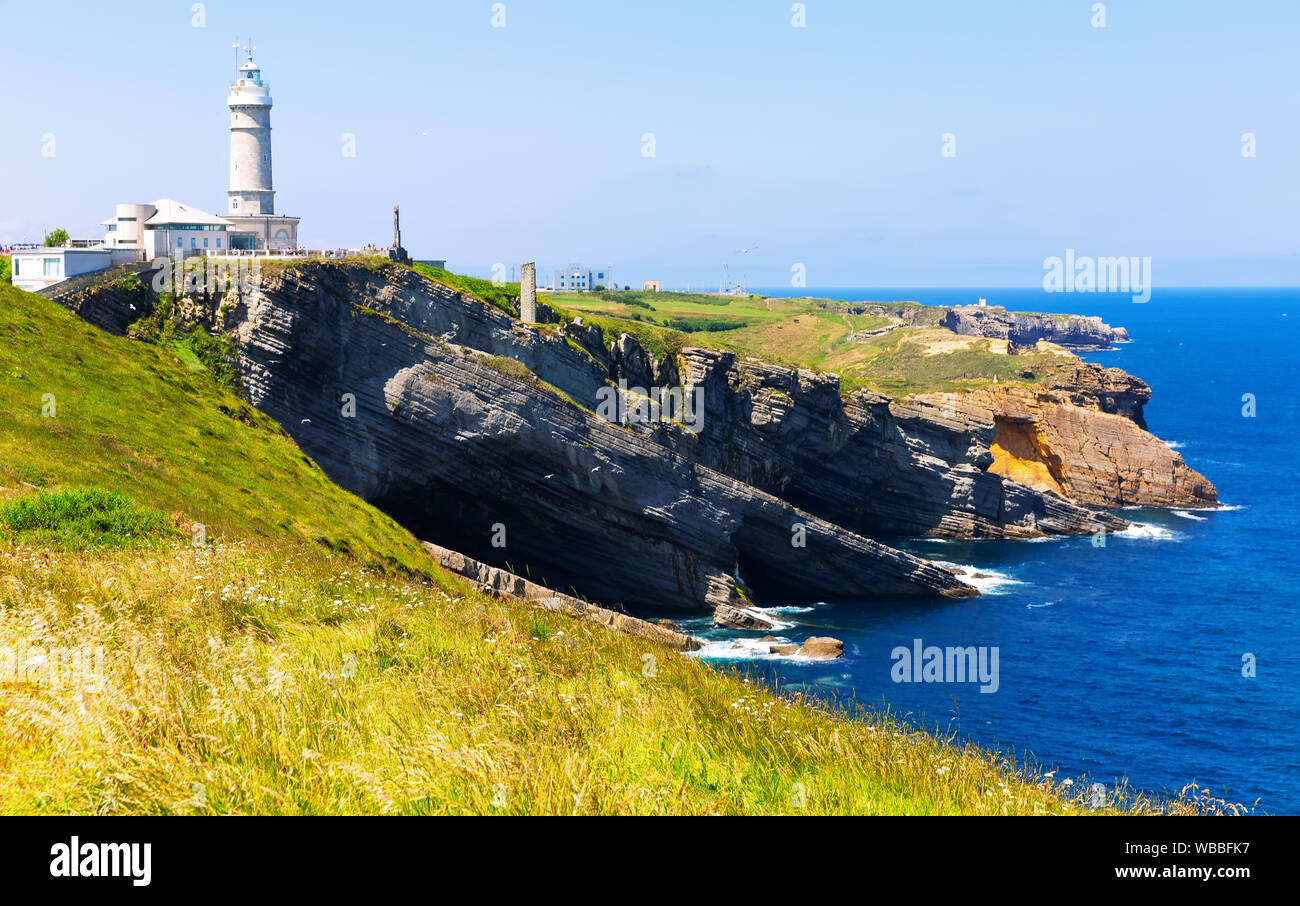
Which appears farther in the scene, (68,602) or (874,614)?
(874,614)

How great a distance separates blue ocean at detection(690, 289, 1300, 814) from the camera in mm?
37281

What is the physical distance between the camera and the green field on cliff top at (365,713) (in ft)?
22.0

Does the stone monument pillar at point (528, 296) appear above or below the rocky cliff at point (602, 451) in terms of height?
above

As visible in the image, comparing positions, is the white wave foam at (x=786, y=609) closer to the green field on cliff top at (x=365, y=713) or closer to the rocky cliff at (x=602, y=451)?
the rocky cliff at (x=602, y=451)

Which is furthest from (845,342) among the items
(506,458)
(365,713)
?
(365,713)

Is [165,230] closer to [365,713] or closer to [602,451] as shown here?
[602,451]

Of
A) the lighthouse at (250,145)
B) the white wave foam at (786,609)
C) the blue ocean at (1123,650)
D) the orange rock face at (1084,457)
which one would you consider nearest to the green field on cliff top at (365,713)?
the blue ocean at (1123,650)

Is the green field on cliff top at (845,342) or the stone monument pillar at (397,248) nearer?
the stone monument pillar at (397,248)

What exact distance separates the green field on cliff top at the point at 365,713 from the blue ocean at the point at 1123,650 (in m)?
10.8

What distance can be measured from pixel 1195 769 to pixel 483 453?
32.4 metres

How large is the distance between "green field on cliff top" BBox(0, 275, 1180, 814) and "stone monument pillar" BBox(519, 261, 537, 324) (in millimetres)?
41653
